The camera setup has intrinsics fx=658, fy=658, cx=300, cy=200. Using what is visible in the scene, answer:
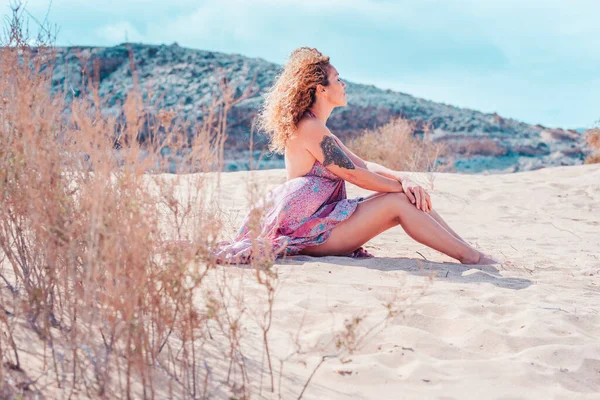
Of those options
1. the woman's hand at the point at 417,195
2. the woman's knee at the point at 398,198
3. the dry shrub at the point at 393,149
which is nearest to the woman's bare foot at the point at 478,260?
the woman's hand at the point at 417,195

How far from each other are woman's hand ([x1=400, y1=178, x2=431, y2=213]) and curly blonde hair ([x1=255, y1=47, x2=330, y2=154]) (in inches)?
32.2

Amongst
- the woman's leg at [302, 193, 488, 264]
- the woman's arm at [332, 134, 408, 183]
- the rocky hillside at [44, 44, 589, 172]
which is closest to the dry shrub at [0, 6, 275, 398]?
the woman's leg at [302, 193, 488, 264]

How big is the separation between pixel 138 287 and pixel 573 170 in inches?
381

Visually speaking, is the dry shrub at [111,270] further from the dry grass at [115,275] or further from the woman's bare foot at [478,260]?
the woman's bare foot at [478,260]

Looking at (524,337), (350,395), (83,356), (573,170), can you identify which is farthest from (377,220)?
(573,170)

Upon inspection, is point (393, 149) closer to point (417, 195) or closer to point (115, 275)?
point (417, 195)

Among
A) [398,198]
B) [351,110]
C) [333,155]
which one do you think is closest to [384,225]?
[398,198]

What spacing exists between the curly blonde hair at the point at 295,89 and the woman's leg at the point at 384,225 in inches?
27.0

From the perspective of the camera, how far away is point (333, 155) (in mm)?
4180

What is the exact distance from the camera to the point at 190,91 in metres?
24.6

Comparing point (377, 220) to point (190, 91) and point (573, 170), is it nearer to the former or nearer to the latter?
point (573, 170)

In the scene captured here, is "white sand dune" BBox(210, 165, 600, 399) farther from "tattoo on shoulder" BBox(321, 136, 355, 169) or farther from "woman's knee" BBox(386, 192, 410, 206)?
"tattoo on shoulder" BBox(321, 136, 355, 169)

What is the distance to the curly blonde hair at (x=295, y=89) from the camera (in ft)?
14.0

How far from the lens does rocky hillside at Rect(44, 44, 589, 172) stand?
22375mm
